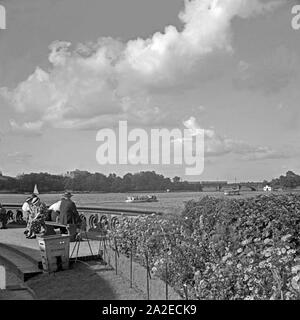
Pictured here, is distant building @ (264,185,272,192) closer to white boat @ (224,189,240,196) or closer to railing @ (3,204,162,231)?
white boat @ (224,189,240,196)

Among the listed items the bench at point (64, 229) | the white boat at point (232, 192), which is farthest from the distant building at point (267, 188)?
the bench at point (64, 229)

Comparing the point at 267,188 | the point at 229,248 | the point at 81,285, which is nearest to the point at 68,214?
the point at 81,285

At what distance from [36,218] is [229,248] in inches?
304

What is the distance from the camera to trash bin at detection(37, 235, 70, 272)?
7.09m

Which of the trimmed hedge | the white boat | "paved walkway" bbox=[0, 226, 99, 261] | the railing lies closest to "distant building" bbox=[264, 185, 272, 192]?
the trimmed hedge

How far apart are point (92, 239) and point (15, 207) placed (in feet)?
23.5

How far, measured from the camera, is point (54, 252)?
713cm

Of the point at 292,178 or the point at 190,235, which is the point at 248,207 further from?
the point at 190,235

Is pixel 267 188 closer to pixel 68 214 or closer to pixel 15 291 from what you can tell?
pixel 15 291

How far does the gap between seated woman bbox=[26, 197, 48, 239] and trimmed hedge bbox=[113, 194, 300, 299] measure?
5.18m

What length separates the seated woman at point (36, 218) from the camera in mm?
11203
